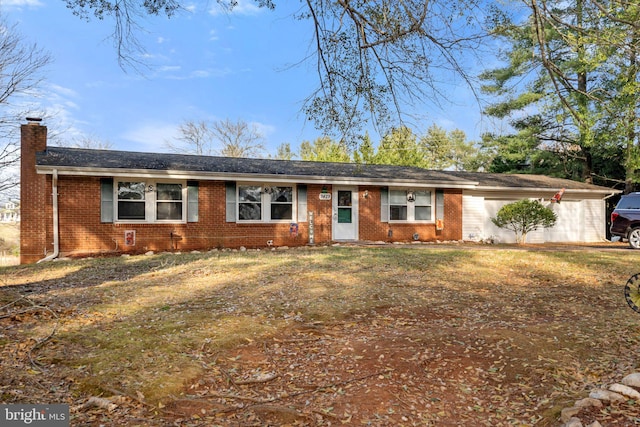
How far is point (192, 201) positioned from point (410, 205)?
28.3ft

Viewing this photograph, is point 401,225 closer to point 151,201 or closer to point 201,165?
point 201,165

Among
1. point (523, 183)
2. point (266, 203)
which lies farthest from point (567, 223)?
point (266, 203)

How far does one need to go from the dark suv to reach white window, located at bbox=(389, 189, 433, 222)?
645 cm

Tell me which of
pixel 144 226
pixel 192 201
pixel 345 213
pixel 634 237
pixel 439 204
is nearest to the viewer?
pixel 144 226

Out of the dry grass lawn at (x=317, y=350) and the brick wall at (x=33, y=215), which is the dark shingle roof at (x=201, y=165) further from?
the dry grass lawn at (x=317, y=350)

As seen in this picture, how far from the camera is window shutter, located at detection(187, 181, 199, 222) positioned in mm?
13039

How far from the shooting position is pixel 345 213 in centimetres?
1502

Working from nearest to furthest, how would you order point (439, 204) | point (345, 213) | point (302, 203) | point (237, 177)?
point (237, 177), point (302, 203), point (345, 213), point (439, 204)

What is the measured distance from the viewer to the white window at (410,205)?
1552 cm

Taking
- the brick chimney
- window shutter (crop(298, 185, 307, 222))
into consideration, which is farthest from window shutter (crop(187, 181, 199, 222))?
the brick chimney

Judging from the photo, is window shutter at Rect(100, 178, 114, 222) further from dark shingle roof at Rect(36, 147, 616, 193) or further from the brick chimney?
the brick chimney

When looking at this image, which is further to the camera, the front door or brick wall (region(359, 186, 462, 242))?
brick wall (region(359, 186, 462, 242))

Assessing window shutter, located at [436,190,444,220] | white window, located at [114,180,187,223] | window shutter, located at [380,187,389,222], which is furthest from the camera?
window shutter, located at [436,190,444,220]

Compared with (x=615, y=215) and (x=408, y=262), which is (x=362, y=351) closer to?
(x=408, y=262)
